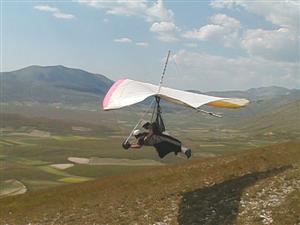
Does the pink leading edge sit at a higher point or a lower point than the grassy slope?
higher

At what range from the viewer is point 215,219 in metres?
25.0

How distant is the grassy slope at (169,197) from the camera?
26.8m

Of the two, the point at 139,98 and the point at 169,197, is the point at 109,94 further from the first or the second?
the point at 169,197

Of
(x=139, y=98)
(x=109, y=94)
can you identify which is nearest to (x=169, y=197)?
(x=109, y=94)

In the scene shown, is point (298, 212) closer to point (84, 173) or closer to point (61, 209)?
point (61, 209)

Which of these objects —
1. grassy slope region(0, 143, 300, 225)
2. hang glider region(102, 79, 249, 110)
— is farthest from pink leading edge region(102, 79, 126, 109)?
grassy slope region(0, 143, 300, 225)

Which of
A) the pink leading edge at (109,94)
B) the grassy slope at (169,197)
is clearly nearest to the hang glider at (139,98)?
the pink leading edge at (109,94)

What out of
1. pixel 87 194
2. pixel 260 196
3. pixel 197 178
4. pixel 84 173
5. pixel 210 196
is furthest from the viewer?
pixel 84 173

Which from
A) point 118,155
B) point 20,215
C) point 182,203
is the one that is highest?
point 182,203

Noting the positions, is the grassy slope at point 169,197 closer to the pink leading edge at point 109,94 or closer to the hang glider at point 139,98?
the hang glider at point 139,98

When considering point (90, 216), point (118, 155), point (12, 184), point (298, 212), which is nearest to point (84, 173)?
point (12, 184)

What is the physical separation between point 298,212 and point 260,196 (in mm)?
4054

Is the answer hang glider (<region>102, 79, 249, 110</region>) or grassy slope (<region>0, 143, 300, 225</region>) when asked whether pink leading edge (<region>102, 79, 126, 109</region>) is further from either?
grassy slope (<region>0, 143, 300, 225</region>)

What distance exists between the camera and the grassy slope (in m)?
26.8
